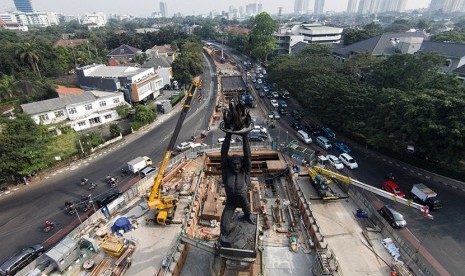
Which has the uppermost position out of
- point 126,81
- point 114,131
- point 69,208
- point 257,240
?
point 126,81

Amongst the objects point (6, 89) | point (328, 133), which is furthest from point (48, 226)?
point (6, 89)

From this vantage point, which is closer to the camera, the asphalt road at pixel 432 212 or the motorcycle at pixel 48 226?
the asphalt road at pixel 432 212

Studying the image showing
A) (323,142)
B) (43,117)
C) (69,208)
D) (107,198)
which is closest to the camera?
(69,208)

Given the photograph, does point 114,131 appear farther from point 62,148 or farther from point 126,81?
point 126,81

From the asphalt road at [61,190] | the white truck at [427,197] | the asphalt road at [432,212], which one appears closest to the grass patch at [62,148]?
the asphalt road at [61,190]

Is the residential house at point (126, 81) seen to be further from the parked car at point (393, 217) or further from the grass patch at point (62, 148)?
the parked car at point (393, 217)
